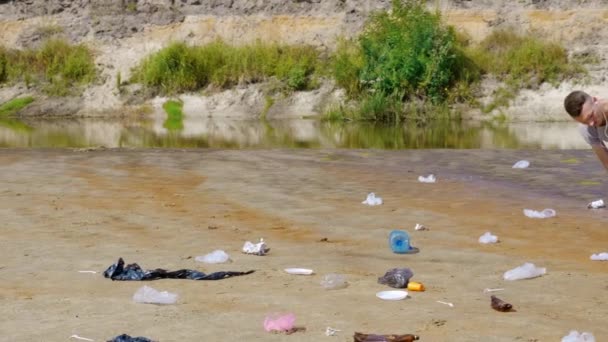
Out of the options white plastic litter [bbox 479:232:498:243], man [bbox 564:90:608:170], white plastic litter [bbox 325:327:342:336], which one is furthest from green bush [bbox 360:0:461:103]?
white plastic litter [bbox 325:327:342:336]

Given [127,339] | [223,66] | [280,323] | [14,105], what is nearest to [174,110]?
[223,66]

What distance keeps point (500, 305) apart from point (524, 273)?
0.99m

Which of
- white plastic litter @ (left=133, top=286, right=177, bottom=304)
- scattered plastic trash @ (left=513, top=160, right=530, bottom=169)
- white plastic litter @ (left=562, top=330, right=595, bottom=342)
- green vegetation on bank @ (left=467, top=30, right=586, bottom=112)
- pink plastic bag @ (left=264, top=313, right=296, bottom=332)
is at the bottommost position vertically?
scattered plastic trash @ (left=513, top=160, right=530, bottom=169)

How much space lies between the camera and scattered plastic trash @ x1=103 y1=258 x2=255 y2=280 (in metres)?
7.21

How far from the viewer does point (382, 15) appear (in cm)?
2983

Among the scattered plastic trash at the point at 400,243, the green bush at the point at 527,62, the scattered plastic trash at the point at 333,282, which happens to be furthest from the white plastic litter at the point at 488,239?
the green bush at the point at 527,62

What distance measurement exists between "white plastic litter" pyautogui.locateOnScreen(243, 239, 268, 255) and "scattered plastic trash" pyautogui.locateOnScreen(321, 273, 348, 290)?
1114 millimetres

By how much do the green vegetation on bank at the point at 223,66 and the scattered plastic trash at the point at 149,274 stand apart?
23445mm

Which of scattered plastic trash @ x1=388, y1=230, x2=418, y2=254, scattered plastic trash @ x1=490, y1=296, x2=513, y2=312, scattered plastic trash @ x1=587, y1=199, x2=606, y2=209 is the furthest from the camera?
scattered plastic trash @ x1=587, y1=199, x2=606, y2=209

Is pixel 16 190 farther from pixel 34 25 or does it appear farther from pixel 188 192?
pixel 34 25

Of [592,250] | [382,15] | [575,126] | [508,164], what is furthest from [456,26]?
[592,250]

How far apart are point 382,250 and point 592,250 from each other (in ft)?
5.64

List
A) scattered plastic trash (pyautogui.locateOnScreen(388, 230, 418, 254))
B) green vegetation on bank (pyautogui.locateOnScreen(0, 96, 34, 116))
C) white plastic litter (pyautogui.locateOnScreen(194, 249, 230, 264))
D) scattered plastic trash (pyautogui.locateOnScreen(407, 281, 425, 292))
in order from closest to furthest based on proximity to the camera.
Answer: scattered plastic trash (pyautogui.locateOnScreen(407, 281, 425, 292)) < white plastic litter (pyautogui.locateOnScreen(194, 249, 230, 264)) < scattered plastic trash (pyautogui.locateOnScreen(388, 230, 418, 254)) < green vegetation on bank (pyautogui.locateOnScreen(0, 96, 34, 116))

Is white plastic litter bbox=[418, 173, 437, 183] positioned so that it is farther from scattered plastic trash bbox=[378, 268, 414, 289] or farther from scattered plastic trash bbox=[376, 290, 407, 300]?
scattered plastic trash bbox=[376, 290, 407, 300]
